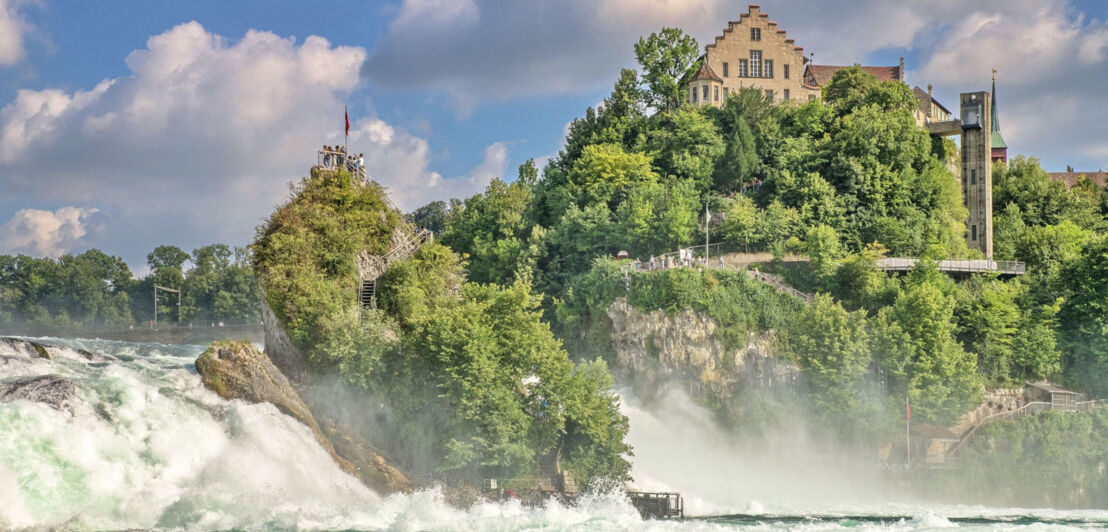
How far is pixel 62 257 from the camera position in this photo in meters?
124

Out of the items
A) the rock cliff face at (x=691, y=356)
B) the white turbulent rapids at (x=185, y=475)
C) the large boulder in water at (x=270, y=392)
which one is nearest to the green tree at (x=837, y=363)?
the rock cliff face at (x=691, y=356)

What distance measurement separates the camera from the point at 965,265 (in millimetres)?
77625

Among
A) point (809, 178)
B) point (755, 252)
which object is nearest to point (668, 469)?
point (755, 252)

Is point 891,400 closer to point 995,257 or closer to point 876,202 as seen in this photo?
point 876,202

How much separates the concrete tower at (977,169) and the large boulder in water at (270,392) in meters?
53.6

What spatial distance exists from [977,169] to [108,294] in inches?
3448

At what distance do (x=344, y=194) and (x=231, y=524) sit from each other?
78.2ft

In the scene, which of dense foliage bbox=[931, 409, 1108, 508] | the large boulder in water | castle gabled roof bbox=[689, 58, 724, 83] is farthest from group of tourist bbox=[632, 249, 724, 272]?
the large boulder in water

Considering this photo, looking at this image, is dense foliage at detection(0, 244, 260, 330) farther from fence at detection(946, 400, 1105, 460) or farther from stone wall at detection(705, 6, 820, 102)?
fence at detection(946, 400, 1105, 460)

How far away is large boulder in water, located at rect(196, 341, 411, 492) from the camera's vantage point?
5050 cm

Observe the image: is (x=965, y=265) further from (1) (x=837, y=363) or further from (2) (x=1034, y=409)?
(1) (x=837, y=363)

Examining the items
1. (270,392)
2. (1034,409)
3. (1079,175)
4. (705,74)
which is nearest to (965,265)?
(1034,409)

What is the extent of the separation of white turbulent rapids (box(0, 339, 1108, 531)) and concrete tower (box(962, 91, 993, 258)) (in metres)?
38.5

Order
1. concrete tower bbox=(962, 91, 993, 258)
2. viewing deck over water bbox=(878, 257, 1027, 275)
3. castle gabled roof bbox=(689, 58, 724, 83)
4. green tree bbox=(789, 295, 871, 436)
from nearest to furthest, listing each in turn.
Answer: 1. green tree bbox=(789, 295, 871, 436)
2. viewing deck over water bbox=(878, 257, 1027, 275)
3. concrete tower bbox=(962, 91, 993, 258)
4. castle gabled roof bbox=(689, 58, 724, 83)
